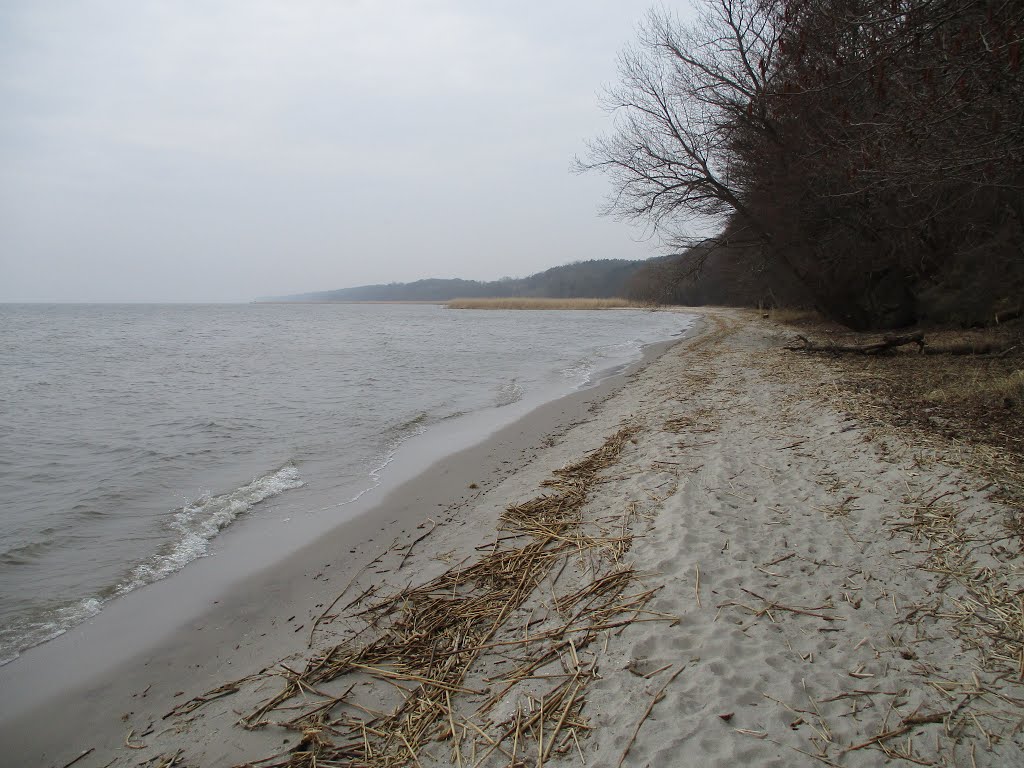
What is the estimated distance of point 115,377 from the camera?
1644 centimetres

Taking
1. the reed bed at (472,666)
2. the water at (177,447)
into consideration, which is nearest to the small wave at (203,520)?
the water at (177,447)

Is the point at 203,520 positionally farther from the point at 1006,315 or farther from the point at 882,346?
the point at 1006,315

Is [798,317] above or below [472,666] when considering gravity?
above

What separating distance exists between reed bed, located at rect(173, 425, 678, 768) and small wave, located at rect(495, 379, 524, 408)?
7.58m

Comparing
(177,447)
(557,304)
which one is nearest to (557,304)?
(557,304)

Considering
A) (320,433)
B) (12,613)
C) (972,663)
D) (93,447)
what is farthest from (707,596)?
(93,447)

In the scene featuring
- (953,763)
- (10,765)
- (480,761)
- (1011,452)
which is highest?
(1011,452)

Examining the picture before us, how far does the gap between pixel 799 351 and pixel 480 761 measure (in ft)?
45.0

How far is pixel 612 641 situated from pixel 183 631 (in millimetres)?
2969

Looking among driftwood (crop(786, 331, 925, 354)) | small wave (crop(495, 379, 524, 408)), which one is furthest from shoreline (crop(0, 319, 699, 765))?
driftwood (crop(786, 331, 925, 354))

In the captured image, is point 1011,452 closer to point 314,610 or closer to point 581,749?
point 581,749

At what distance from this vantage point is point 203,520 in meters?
5.67

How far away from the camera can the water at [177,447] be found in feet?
15.7

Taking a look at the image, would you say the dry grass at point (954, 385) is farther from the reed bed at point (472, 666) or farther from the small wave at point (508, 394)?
the small wave at point (508, 394)
